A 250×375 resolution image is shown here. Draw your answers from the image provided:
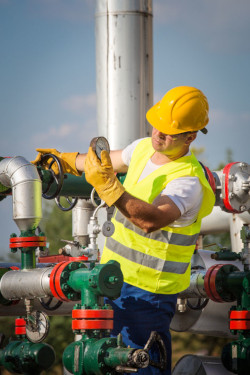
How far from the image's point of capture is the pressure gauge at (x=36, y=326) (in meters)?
4.36

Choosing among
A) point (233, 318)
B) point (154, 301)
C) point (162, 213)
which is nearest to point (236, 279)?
point (233, 318)

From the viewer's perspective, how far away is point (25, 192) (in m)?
4.30

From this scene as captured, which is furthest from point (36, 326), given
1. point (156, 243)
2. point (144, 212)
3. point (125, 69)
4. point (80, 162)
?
point (125, 69)

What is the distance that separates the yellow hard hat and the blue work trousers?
81cm

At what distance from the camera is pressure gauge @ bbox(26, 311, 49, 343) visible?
4355 mm

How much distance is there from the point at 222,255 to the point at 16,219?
4.80 ft

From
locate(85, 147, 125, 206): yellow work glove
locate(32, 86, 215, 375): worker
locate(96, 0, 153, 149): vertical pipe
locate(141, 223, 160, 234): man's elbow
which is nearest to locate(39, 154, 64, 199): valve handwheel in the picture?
locate(32, 86, 215, 375): worker

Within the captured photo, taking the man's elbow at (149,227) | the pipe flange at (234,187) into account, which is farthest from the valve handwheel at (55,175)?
the pipe flange at (234,187)

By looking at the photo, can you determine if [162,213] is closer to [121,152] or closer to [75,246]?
[121,152]

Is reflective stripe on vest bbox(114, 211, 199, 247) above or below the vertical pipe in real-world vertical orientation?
below

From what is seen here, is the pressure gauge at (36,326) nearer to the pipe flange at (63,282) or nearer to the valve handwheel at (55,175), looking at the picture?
the pipe flange at (63,282)

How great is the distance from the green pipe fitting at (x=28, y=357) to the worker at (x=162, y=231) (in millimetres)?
698

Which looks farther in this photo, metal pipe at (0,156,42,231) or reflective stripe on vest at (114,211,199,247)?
metal pipe at (0,156,42,231)

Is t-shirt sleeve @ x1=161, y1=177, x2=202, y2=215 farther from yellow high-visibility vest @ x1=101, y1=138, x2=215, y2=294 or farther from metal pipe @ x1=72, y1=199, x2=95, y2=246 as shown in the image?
metal pipe @ x1=72, y1=199, x2=95, y2=246
